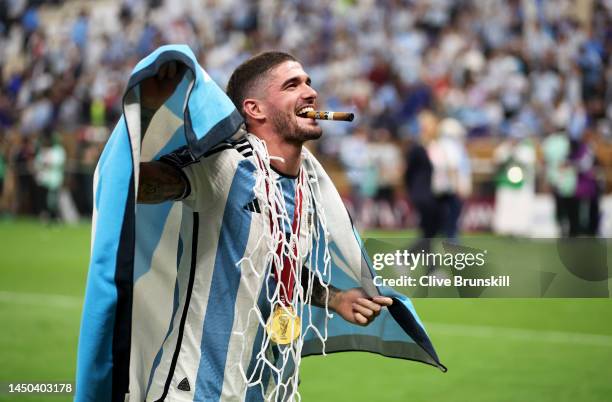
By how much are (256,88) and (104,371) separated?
133 centimetres

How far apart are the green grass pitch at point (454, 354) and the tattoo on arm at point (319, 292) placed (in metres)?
1.70

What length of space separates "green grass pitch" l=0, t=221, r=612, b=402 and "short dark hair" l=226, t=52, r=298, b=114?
2.23 m

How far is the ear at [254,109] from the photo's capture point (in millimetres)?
3652

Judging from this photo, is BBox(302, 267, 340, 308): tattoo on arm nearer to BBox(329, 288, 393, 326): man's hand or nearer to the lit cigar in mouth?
BBox(329, 288, 393, 326): man's hand

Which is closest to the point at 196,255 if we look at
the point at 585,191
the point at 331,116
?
the point at 331,116

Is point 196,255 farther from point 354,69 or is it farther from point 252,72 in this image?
point 354,69

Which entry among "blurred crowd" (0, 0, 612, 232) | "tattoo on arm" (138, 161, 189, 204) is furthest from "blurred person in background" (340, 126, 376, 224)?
"tattoo on arm" (138, 161, 189, 204)

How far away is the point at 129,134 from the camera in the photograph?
2996 millimetres

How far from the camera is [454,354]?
793cm

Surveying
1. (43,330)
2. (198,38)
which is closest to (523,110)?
(198,38)

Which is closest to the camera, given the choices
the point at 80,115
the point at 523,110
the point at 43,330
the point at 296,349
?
the point at 296,349

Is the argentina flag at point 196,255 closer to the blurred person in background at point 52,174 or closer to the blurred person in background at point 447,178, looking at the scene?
the blurred person in background at point 447,178

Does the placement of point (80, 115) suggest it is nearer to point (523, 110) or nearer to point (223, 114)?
point (523, 110)

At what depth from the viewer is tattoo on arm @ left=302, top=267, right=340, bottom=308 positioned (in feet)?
12.6
